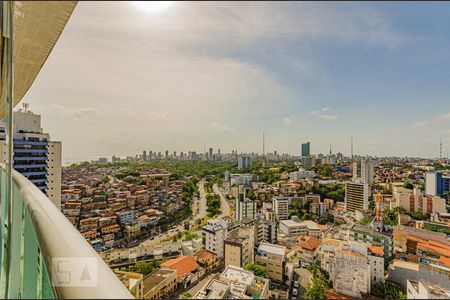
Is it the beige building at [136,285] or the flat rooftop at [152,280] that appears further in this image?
the flat rooftop at [152,280]

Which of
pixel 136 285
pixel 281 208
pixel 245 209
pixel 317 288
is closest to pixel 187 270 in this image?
pixel 317 288

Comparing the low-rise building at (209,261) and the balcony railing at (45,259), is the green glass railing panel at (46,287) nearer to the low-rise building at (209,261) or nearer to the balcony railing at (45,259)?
the balcony railing at (45,259)

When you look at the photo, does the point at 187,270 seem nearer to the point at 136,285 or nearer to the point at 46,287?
the point at 136,285

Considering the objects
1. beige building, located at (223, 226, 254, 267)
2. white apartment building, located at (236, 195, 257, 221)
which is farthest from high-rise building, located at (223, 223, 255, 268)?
white apartment building, located at (236, 195, 257, 221)

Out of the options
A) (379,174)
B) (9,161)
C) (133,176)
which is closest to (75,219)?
(133,176)

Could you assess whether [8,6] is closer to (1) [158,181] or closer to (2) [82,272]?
(2) [82,272]

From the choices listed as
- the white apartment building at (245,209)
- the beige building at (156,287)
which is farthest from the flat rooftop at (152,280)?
the white apartment building at (245,209)
